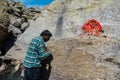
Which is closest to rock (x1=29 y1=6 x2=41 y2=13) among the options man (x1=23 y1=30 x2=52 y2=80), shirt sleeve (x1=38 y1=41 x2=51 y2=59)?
man (x1=23 y1=30 x2=52 y2=80)

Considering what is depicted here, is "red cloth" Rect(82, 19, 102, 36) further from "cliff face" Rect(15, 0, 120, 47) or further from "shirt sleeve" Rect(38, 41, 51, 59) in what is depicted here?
"shirt sleeve" Rect(38, 41, 51, 59)

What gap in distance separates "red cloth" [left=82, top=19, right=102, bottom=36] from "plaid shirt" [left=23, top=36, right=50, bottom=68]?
3.37 metres

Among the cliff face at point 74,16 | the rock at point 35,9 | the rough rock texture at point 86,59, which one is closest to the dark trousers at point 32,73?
the rough rock texture at point 86,59

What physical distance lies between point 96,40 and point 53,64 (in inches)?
80.4

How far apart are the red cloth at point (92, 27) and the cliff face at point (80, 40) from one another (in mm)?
209

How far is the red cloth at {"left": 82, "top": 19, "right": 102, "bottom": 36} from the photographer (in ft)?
44.9

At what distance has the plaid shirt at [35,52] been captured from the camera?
11016 mm

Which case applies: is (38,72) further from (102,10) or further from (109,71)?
(102,10)

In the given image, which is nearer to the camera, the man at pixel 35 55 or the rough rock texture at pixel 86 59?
the man at pixel 35 55

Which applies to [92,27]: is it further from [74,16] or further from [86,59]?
[86,59]

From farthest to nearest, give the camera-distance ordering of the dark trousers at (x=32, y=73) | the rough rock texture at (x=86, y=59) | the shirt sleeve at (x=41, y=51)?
the rough rock texture at (x=86, y=59), the dark trousers at (x=32, y=73), the shirt sleeve at (x=41, y=51)

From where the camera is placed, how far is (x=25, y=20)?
104 ft

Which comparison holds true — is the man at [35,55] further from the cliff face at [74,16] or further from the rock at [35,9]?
the rock at [35,9]

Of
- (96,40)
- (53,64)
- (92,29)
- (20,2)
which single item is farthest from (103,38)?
(20,2)
